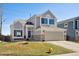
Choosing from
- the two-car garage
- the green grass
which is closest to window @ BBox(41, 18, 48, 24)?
the two-car garage

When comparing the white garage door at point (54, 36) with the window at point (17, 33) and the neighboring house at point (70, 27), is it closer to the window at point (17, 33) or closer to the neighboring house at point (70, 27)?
the neighboring house at point (70, 27)

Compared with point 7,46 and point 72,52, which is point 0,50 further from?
point 72,52

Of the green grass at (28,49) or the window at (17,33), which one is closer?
the green grass at (28,49)

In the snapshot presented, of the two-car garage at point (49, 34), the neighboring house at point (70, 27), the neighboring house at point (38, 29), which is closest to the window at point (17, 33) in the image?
the neighboring house at point (38, 29)

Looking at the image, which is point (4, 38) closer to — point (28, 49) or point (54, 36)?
point (28, 49)

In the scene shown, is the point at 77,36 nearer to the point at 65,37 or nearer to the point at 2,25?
the point at 65,37

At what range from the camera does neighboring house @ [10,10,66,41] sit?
81.5 ft

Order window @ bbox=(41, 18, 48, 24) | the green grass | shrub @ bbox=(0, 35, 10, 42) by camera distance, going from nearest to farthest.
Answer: the green grass, shrub @ bbox=(0, 35, 10, 42), window @ bbox=(41, 18, 48, 24)

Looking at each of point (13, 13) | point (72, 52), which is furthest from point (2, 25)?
point (72, 52)

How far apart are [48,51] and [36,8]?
116 centimetres

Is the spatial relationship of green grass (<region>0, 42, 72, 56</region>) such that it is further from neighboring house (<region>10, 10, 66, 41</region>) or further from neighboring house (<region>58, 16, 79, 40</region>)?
neighboring house (<region>58, 16, 79, 40</region>)

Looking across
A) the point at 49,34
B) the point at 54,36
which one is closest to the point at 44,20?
the point at 49,34

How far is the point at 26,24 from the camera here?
81.7ft

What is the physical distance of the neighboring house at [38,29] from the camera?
24.8 metres
